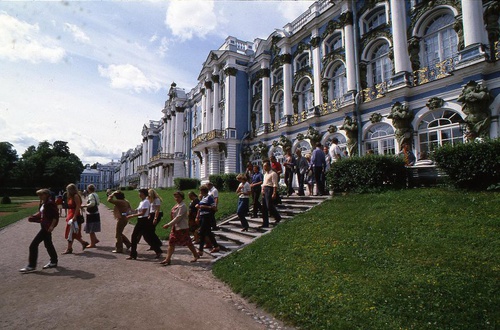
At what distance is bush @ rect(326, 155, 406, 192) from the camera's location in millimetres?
10312

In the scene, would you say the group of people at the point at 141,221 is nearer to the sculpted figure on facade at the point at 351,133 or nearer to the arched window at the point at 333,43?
the sculpted figure on facade at the point at 351,133

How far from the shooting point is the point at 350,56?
19.0 m

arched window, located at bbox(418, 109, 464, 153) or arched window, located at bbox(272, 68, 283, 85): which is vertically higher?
arched window, located at bbox(272, 68, 283, 85)

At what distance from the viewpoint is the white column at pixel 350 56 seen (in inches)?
736

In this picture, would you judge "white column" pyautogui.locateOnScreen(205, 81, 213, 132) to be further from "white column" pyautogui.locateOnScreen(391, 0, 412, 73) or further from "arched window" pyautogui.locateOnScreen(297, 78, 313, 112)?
"white column" pyautogui.locateOnScreen(391, 0, 412, 73)

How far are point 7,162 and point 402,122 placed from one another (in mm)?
69034

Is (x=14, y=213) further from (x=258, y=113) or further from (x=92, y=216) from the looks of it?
(x=258, y=113)

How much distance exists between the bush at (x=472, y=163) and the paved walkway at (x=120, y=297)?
751cm

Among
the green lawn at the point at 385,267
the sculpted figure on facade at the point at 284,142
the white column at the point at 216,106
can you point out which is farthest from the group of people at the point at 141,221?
the white column at the point at 216,106

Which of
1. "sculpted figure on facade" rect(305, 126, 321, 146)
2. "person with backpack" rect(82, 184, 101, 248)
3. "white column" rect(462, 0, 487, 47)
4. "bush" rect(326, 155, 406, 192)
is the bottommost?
"person with backpack" rect(82, 184, 101, 248)

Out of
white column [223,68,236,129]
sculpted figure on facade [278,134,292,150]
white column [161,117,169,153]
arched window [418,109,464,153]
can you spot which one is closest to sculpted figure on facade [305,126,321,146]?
sculpted figure on facade [278,134,292,150]

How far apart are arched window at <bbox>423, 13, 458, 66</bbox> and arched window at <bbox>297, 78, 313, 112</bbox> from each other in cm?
899

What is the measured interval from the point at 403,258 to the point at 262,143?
2222 centimetres

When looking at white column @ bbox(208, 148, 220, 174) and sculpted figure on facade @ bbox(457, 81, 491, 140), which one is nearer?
sculpted figure on facade @ bbox(457, 81, 491, 140)
